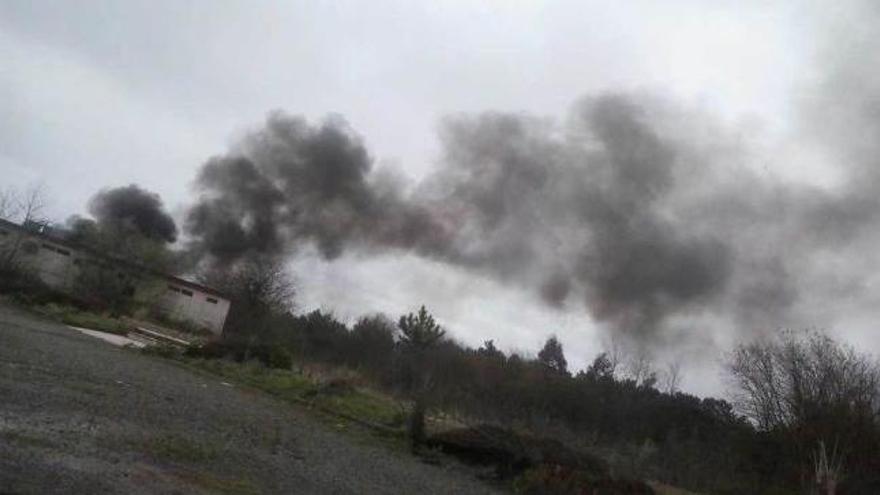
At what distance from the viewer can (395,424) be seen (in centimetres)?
2025

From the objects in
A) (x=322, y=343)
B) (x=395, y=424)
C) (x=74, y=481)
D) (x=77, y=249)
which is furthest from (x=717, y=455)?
(x=77, y=249)

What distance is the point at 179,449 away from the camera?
31.8 feet

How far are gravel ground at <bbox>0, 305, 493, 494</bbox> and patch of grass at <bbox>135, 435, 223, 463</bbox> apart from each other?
2 centimetres

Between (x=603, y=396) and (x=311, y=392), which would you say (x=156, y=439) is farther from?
(x=603, y=396)

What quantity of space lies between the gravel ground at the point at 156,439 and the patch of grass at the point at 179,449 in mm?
25

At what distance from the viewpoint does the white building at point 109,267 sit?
4409cm

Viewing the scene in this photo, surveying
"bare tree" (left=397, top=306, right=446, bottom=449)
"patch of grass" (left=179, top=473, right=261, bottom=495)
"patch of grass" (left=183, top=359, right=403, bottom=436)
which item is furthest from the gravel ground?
"bare tree" (left=397, top=306, right=446, bottom=449)

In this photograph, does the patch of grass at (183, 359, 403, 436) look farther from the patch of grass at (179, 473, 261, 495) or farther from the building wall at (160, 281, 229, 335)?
the building wall at (160, 281, 229, 335)

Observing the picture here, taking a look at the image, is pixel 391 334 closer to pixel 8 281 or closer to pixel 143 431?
pixel 8 281

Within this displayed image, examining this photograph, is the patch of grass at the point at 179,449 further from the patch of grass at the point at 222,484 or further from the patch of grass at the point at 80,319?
the patch of grass at the point at 80,319

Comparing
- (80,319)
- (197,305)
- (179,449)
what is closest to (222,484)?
(179,449)

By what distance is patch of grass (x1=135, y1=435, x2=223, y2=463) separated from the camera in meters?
9.12

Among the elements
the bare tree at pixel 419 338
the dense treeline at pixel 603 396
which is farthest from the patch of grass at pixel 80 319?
the bare tree at pixel 419 338

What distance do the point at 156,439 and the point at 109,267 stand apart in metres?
37.1
